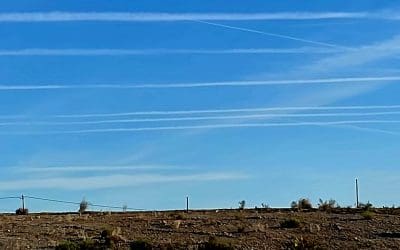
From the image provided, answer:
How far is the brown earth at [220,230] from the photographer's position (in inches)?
1847

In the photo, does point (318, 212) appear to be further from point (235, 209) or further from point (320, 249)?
point (320, 249)

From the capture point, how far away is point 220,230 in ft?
165

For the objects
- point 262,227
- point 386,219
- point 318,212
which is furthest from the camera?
point 318,212

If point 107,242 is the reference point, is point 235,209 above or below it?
above

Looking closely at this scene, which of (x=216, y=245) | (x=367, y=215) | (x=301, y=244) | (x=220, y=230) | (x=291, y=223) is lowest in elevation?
(x=216, y=245)

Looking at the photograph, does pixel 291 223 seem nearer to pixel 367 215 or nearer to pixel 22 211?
pixel 367 215

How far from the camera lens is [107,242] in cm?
4659

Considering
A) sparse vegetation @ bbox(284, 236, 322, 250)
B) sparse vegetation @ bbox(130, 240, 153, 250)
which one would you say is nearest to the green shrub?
sparse vegetation @ bbox(284, 236, 322, 250)

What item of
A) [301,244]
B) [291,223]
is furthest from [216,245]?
[291,223]

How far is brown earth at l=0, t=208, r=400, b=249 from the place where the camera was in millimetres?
46906

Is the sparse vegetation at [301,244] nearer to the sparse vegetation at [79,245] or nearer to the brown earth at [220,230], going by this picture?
the brown earth at [220,230]

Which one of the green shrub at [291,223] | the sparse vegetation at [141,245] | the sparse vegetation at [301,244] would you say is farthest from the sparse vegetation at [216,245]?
the green shrub at [291,223]

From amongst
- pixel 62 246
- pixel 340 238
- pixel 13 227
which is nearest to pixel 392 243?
pixel 340 238

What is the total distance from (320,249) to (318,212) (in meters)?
14.0
